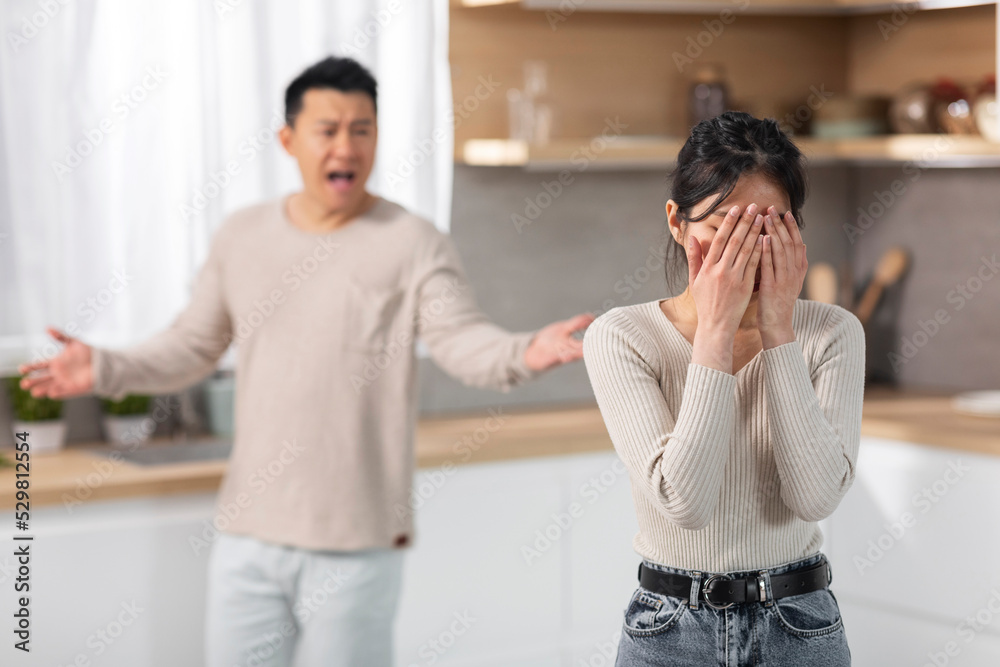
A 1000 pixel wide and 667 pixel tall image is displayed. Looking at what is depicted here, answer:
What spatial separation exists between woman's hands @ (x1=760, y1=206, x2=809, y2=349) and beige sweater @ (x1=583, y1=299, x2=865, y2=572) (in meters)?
0.02

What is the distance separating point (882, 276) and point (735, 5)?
940 millimetres

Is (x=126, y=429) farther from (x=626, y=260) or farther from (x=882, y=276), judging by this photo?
(x=882, y=276)

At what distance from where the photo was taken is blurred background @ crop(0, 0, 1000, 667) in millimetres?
2664

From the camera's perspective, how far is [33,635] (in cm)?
233

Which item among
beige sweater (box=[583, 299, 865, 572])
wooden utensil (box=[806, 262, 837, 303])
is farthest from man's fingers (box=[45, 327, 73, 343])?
wooden utensil (box=[806, 262, 837, 303])

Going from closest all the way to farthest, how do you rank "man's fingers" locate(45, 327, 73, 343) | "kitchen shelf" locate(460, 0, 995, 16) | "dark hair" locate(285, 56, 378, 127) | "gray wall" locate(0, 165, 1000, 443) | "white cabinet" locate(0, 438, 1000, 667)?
"man's fingers" locate(45, 327, 73, 343) < "dark hair" locate(285, 56, 378, 127) < "white cabinet" locate(0, 438, 1000, 667) < "kitchen shelf" locate(460, 0, 995, 16) < "gray wall" locate(0, 165, 1000, 443)

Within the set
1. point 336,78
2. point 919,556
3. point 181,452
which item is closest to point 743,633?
point 336,78

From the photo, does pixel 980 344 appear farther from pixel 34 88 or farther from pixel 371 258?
pixel 34 88

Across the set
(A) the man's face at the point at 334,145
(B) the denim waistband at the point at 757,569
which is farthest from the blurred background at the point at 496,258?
(B) the denim waistband at the point at 757,569

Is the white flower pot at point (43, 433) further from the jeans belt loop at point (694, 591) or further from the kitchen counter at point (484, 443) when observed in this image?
the jeans belt loop at point (694, 591)

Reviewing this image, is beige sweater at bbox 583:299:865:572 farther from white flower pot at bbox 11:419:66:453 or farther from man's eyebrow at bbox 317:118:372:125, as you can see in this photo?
white flower pot at bbox 11:419:66:453

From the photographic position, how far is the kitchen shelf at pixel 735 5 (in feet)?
10.3

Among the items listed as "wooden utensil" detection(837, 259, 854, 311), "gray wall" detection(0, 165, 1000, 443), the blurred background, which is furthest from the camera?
"wooden utensil" detection(837, 259, 854, 311)

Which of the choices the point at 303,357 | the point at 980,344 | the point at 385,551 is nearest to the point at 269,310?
the point at 303,357
